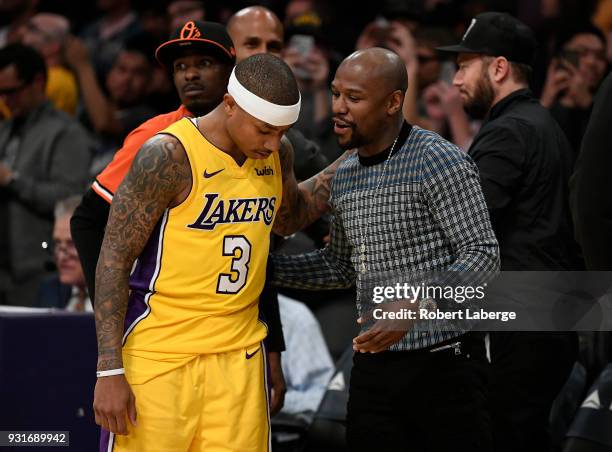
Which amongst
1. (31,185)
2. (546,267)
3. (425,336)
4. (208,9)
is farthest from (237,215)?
(208,9)

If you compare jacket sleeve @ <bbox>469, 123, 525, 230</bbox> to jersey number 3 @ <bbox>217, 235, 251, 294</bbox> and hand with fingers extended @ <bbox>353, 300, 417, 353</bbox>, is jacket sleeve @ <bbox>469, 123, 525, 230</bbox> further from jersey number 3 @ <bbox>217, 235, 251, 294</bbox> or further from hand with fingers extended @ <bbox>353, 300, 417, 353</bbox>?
jersey number 3 @ <bbox>217, 235, 251, 294</bbox>

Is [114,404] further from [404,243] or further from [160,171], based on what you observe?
[404,243]

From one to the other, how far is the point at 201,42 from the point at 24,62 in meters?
3.29

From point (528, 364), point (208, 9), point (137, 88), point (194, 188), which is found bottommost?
point (528, 364)

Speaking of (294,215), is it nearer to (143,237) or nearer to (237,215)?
(237,215)

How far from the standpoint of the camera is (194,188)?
3.42m

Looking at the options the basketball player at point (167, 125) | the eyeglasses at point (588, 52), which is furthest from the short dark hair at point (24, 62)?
the eyeglasses at point (588, 52)

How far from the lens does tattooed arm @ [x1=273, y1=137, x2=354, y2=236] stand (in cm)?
387

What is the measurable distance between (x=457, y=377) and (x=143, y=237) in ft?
3.76

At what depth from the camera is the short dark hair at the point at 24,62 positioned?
6949 millimetres

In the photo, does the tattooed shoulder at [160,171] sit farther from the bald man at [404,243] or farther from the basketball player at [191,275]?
the bald man at [404,243]

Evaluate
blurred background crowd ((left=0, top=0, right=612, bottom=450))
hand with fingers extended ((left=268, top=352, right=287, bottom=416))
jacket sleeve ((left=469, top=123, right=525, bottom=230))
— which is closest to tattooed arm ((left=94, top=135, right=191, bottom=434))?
Result: hand with fingers extended ((left=268, top=352, right=287, bottom=416))

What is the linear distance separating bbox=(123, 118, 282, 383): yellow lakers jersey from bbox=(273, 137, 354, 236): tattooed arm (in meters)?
0.30

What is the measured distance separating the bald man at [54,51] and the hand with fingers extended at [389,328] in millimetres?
5343
